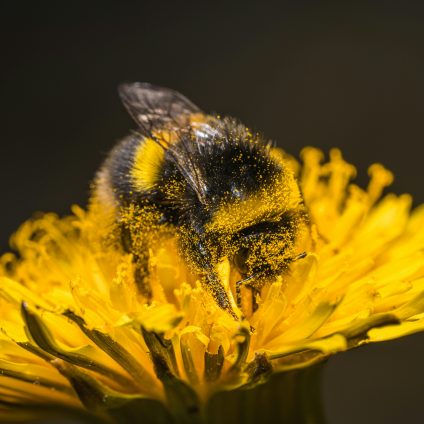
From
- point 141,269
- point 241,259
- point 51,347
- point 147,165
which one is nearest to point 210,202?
point 241,259

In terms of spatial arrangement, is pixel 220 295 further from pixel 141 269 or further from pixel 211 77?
pixel 211 77

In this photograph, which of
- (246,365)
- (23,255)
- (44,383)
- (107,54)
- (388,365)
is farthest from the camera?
(107,54)

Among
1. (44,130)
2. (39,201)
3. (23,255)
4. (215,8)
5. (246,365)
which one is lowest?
(246,365)

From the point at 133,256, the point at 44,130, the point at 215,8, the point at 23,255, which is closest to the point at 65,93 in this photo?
the point at 44,130

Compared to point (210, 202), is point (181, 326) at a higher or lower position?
lower

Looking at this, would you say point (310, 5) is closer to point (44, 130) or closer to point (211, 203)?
point (44, 130)

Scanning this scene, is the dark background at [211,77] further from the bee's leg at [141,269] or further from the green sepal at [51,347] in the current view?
the green sepal at [51,347]

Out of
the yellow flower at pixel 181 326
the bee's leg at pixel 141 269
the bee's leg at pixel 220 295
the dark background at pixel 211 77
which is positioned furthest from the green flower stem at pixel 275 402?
the dark background at pixel 211 77
